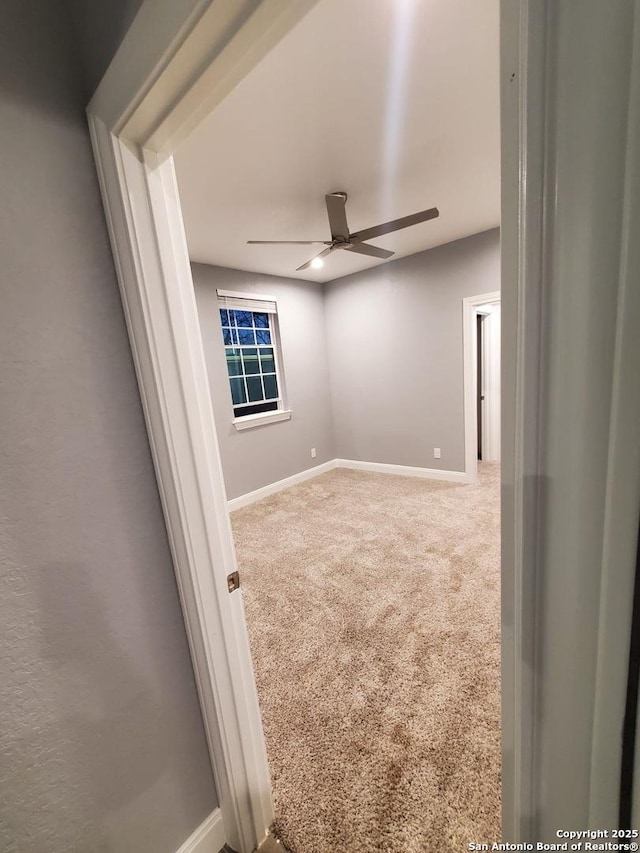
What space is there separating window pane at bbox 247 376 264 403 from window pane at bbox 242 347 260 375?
83 millimetres

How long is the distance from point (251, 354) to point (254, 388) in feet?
1.28

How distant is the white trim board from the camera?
3.62 metres

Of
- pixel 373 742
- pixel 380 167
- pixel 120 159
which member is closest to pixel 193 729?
pixel 373 742

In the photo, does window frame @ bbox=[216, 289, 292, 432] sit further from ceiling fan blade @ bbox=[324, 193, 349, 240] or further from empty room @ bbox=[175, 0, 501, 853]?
ceiling fan blade @ bbox=[324, 193, 349, 240]

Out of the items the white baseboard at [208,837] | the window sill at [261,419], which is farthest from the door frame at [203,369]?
the window sill at [261,419]

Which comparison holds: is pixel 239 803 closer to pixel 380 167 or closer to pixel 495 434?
pixel 380 167

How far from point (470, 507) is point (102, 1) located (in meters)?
3.40

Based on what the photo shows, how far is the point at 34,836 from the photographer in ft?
2.36

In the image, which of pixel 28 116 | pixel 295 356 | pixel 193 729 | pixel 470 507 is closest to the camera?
pixel 28 116

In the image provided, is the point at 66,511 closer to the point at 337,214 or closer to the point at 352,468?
the point at 337,214

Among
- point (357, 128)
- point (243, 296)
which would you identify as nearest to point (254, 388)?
point (243, 296)

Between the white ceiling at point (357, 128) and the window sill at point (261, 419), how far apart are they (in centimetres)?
171

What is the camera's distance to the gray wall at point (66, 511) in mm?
655

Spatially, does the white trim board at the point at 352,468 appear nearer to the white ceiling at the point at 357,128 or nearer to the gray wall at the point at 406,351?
the gray wall at the point at 406,351
